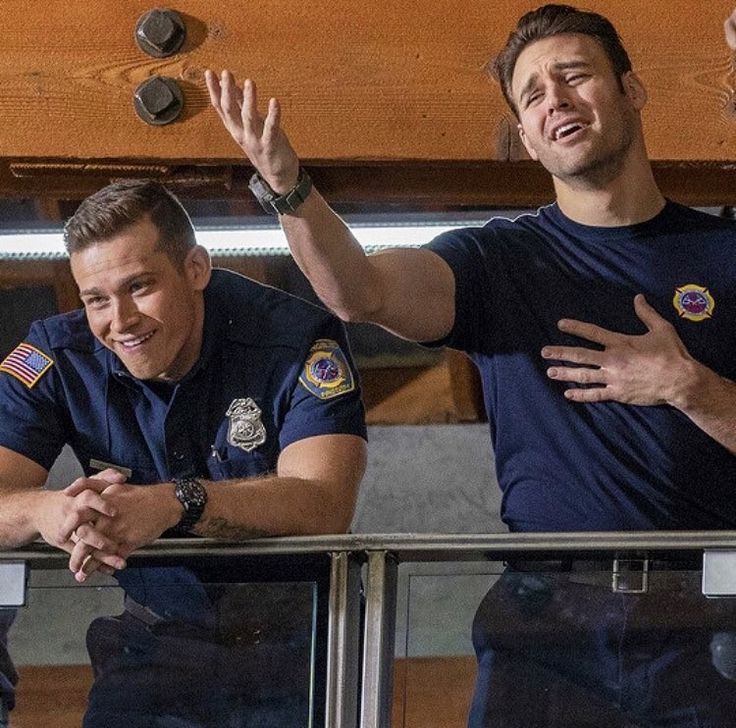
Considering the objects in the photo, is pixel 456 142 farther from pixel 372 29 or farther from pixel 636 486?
pixel 636 486

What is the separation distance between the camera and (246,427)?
2689mm

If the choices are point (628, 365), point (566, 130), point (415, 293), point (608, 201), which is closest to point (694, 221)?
point (608, 201)

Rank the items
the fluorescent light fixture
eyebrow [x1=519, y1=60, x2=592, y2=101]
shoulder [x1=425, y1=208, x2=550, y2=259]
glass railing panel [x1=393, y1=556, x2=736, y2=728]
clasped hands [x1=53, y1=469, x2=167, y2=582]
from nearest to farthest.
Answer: glass railing panel [x1=393, y1=556, x2=736, y2=728] < clasped hands [x1=53, y1=469, x2=167, y2=582] < shoulder [x1=425, y1=208, x2=550, y2=259] < eyebrow [x1=519, y1=60, x2=592, y2=101] < the fluorescent light fixture

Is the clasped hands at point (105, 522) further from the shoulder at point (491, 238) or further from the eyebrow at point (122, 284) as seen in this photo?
the shoulder at point (491, 238)

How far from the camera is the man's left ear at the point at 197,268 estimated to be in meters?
2.86

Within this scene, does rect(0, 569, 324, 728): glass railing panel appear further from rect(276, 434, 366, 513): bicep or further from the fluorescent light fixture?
the fluorescent light fixture

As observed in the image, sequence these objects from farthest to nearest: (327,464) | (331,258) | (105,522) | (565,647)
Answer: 1. (327,464)
2. (331,258)
3. (105,522)
4. (565,647)

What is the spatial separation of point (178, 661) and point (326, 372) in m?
0.70

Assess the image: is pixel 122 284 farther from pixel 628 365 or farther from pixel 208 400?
pixel 628 365

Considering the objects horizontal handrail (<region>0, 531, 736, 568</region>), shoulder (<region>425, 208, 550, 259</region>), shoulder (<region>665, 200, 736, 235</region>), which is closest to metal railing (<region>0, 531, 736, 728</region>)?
horizontal handrail (<region>0, 531, 736, 568</region>)

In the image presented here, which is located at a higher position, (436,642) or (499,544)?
(499,544)

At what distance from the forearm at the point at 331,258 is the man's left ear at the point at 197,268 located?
434 millimetres

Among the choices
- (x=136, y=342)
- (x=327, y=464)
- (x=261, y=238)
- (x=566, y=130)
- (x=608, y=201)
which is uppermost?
(x=261, y=238)

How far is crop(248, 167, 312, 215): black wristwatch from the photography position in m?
2.38
